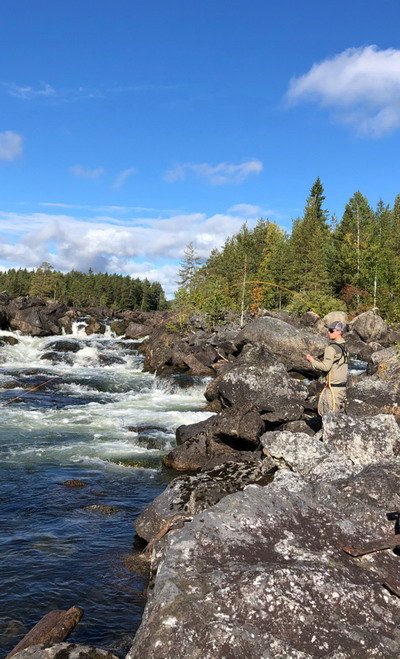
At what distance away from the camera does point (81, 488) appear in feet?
40.8

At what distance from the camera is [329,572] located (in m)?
5.14

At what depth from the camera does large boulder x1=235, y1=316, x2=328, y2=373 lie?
29094 mm

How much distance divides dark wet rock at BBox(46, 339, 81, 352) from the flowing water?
25.9 feet

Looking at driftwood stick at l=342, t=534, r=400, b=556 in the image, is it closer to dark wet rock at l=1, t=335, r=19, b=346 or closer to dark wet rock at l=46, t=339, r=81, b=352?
dark wet rock at l=46, t=339, r=81, b=352

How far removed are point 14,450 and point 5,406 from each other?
6.84 metres

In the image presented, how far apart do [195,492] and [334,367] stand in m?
3.91

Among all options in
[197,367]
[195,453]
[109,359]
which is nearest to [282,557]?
[195,453]

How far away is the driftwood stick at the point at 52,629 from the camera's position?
584 centimetres

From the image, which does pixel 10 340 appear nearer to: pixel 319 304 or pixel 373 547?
pixel 319 304


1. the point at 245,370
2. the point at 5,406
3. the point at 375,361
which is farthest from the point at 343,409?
the point at 375,361

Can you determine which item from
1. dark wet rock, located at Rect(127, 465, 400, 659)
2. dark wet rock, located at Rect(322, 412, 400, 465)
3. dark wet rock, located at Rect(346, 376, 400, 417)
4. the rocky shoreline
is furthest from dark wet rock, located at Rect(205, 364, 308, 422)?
dark wet rock, located at Rect(127, 465, 400, 659)

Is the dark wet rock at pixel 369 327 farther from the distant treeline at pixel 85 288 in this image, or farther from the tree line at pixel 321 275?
the distant treeline at pixel 85 288

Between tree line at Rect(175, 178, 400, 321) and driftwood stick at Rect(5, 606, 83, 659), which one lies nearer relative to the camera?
driftwood stick at Rect(5, 606, 83, 659)

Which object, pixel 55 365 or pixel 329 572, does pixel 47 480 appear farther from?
pixel 55 365
